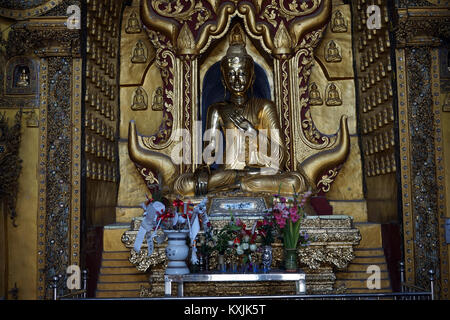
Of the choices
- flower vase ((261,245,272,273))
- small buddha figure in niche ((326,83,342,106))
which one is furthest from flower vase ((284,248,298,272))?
small buddha figure in niche ((326,83,342,106))

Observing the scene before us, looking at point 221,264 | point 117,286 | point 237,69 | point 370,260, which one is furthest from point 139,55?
point 370,260

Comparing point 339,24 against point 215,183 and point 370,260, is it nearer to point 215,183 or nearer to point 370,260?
point 215,183

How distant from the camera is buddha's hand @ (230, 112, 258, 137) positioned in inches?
309

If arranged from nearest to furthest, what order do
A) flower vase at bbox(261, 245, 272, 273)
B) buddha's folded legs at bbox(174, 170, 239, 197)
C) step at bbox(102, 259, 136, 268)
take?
Answer: flower vase at bbox(261, 245, 272, 273) → step at bbox(102, 259, 136, 268) → buddha's folded legs at bbox(174, 170, 239, 197)

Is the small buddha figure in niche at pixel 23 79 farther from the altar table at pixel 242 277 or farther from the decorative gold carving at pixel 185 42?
the altar table at pixel 242 277

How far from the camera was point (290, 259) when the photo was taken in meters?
5.57

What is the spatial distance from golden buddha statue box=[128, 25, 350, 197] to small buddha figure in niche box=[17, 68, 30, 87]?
1616 mm

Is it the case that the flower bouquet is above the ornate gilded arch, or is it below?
below

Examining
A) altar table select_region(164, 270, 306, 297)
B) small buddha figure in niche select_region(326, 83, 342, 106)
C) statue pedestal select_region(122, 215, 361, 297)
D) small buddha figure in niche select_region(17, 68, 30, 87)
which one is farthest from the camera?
small buddha figure in niche select_region(326, 83, 342, 106)

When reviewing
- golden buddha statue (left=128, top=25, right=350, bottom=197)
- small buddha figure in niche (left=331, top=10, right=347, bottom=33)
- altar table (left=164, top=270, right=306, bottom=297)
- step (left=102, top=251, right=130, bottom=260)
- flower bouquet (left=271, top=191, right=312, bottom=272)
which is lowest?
altar table (left=164, top=270, right=306, bottom=297)

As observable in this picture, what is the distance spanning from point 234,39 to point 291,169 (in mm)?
2054

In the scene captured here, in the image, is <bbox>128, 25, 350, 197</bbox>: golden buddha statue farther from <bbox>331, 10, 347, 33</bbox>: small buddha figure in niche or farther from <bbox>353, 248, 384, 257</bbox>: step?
<bbox>331, 10, 347, 33</bbox>: small buddha figure in niche

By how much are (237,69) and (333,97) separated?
56.5 inches
